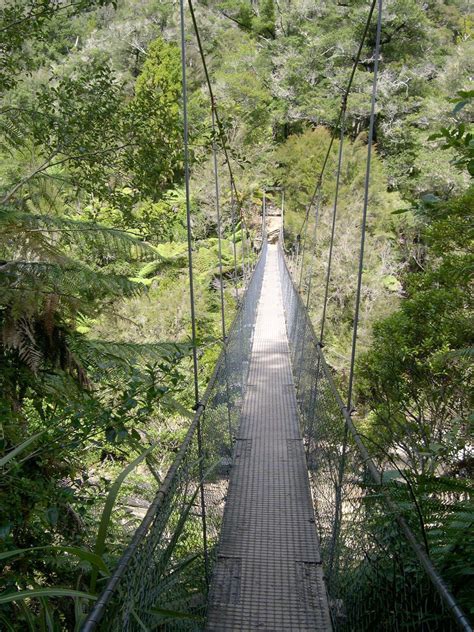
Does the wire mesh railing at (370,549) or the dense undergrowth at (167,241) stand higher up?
the dense undergrowth at (167,241)

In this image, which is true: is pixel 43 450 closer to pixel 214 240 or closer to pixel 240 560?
pixel 240 560

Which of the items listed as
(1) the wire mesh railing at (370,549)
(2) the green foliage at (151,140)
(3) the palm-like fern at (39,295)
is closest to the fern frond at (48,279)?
(3) the palm-like fern at (39,295)

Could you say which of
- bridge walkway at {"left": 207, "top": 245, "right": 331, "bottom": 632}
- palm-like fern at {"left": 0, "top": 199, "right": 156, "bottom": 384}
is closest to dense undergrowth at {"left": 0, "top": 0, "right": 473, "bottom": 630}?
palm-like fern at {"left": 0, "top": 199, "right": 156, "bottom": 384}

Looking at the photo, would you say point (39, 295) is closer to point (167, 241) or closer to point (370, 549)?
point (370, 549)

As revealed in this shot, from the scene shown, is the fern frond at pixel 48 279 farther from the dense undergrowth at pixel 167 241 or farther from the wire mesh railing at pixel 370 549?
the wire mesh railing at pixel 370 549

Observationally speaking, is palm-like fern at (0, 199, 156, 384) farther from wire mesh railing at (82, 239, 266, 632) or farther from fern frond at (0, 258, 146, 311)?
wire mesh railing at (82, 239, 266, 632)

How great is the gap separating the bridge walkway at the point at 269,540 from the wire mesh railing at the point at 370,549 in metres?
0.08

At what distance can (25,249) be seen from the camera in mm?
1873

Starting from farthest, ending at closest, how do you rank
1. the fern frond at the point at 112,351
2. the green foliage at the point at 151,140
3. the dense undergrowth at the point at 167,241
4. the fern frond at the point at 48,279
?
the green foliage at the point at 151,140, the fern frond at the point at 112,351, the fern frond at the point at 48,279, the dense undergrowth at the point at 167,241

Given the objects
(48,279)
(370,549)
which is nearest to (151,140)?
(48,279)

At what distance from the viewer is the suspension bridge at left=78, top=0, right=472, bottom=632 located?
0.95 meters

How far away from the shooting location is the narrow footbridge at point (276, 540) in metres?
0.95

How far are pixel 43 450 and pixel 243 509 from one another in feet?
3.38

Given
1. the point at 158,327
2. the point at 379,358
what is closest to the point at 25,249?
the point at 379,358
